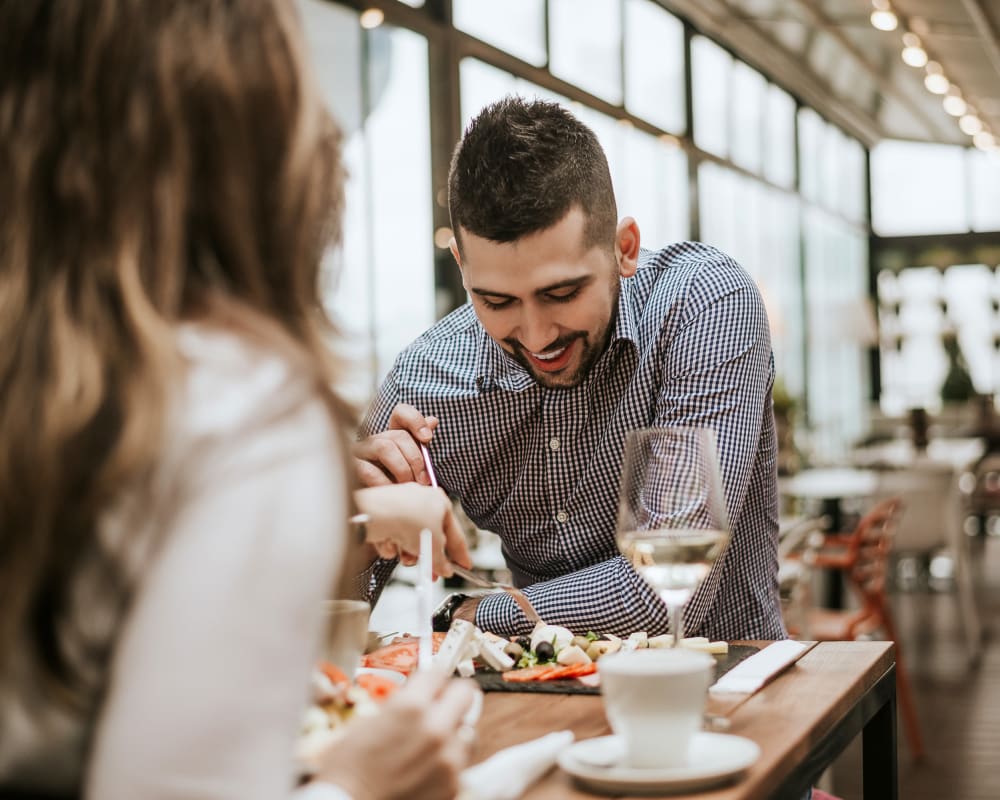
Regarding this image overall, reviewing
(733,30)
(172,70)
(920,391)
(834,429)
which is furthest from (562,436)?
(920,391)

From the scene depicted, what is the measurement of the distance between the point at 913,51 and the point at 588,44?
4416 mm

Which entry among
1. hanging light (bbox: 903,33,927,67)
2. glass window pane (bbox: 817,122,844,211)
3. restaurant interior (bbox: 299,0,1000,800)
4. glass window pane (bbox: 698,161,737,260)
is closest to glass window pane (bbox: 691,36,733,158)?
restaurant interior (bbox: 299,0,1000,800)

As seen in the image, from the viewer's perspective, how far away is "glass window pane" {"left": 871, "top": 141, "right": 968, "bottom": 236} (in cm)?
1578

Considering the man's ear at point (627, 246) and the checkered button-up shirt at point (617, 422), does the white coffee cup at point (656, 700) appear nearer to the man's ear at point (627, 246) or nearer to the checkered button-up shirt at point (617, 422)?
the checkered button-up shirt at point (617, 422)

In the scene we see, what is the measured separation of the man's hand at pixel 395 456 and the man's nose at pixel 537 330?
0.21 meters

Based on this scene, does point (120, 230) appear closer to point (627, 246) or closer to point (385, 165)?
point (627, 246)

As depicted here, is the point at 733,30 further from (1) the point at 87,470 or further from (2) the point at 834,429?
(1) the point at 87,470

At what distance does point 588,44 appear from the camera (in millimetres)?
7812

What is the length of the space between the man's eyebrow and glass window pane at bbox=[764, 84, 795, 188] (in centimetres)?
1028

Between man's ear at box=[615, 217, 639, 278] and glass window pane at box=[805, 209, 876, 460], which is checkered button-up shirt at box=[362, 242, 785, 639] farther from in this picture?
glass window pane at box=[805, 209, 876, 460]

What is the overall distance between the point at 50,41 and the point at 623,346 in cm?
129

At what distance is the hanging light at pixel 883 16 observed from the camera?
9.44 m

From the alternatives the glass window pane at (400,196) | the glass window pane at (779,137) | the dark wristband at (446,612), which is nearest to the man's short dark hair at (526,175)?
the dark wristband at (446,612)

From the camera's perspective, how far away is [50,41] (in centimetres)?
75
